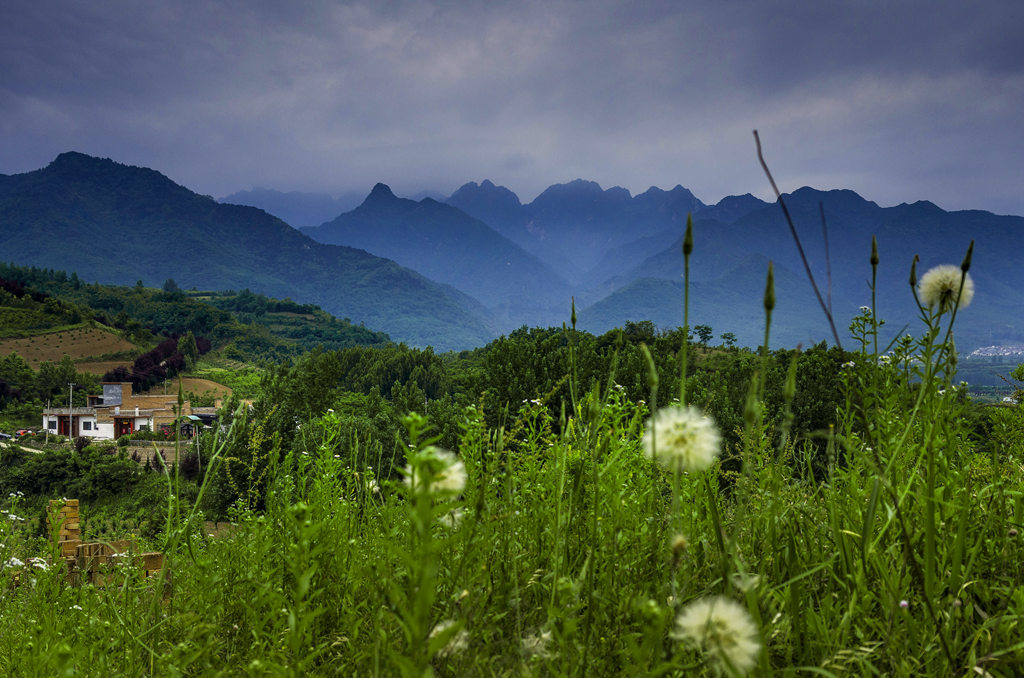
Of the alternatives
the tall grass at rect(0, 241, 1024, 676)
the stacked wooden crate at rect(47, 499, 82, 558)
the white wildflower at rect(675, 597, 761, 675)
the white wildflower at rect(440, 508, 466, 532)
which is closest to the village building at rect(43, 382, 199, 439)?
the stacked wooden crate at rect(47, 499, 82, 558)

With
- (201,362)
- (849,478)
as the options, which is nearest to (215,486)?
(849,478)

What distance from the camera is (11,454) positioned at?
3972 cm

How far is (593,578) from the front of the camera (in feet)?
3.03

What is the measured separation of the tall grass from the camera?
2.64ft

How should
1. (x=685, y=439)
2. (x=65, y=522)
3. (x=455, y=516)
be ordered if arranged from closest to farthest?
(x=685, y=439)
(x=455, y=516)
(x=65, y=522)

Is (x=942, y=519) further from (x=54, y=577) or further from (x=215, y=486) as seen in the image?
(x=215, y=486)

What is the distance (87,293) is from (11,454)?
307ft

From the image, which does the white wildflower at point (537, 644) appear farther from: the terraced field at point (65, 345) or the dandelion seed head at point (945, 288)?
the terraced field at point (65, 345)

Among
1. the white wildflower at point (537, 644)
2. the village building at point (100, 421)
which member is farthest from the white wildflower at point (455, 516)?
the village building at point (100, 421)

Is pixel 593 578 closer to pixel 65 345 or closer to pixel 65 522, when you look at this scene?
pixel 65 522

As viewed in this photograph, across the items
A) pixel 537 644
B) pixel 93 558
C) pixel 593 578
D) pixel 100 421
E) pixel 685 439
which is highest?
pixel 685 439

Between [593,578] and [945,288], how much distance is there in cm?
108

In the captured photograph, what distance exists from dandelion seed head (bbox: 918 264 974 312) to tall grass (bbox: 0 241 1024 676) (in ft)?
0.15

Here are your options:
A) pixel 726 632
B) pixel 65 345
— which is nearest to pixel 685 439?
pixel 726 632
